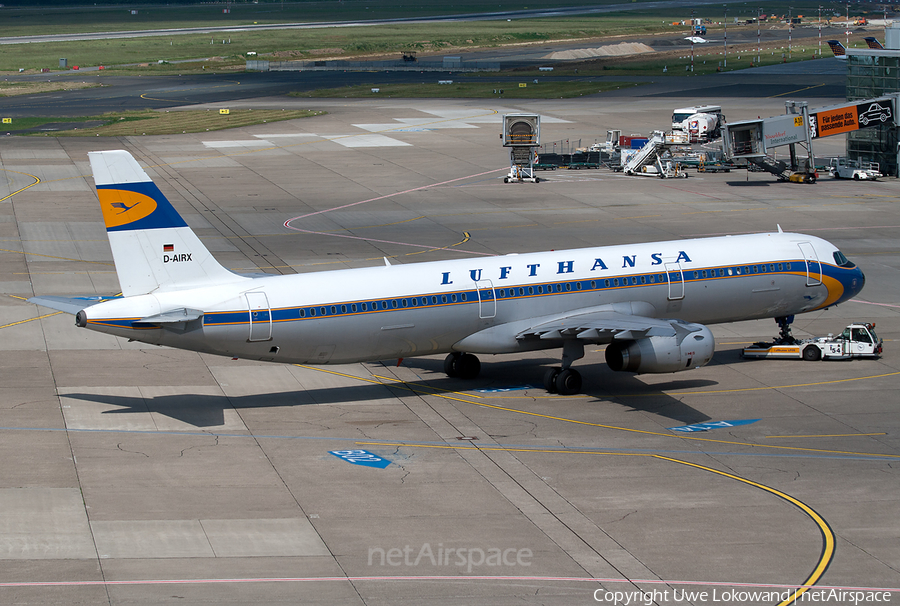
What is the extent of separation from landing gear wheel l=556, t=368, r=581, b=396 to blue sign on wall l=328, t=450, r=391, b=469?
30.7 feet

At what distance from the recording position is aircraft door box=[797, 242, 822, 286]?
4356 cm

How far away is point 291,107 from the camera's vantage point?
12975 cm

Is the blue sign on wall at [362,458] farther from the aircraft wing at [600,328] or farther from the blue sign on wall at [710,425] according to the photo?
the blue sign on wall at [710,425]

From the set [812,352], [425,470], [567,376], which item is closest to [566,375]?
[567,376]

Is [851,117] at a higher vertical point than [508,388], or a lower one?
higher

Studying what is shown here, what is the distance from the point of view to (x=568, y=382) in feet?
129

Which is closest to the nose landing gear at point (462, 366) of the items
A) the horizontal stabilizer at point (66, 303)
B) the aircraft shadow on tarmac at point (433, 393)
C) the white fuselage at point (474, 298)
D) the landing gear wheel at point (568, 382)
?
the aircraft shadow on tarmac at point (433, 393)

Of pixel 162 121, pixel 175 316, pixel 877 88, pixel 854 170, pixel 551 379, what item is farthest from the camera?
pixel 162 121

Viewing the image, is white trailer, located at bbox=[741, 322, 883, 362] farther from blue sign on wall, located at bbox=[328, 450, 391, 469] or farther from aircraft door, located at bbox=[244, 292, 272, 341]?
aircraft door, located at bbox=[244, 292, 272, 341]

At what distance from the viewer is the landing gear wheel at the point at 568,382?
3934 centimetres

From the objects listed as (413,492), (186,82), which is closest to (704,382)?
(413,492)

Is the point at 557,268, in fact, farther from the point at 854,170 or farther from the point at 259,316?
the point at 854,170

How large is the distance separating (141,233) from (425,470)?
40.5 ft

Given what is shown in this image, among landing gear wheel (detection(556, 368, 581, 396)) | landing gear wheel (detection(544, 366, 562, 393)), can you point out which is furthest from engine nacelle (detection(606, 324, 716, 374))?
landing gear wheel (detection(544, 366, 562, 393))
